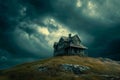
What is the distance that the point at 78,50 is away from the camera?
18562 cm

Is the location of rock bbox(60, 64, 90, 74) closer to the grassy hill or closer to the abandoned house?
the grassy hill

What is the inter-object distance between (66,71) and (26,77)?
851 inches

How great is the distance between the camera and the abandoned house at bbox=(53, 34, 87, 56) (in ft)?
599

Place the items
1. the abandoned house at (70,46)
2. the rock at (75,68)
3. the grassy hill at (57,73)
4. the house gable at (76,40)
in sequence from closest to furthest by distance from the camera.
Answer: the grassy hill at (57,73) → the rock at (75,68) → the abandoned house at (70,46) → the house gable at (76,40)

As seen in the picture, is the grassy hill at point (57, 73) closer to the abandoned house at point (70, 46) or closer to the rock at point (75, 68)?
the rock at point (75, 68)

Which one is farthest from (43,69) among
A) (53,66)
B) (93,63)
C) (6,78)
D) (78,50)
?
(78,50)

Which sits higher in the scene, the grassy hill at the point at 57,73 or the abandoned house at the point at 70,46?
the abandoned house at the point at 70,46

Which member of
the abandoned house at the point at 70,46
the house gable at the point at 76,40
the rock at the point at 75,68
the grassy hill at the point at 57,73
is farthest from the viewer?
the house gable at the point at 76,40

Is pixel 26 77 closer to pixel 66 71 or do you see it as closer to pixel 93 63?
pixel 66 71

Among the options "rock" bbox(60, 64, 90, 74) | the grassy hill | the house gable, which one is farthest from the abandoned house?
"rock" bbox(60, 64, 90, 74)

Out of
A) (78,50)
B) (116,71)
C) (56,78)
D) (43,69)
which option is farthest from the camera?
(78,50)

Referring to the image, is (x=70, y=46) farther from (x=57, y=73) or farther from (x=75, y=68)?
(x=57, y=73)

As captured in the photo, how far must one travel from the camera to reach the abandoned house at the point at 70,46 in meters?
182

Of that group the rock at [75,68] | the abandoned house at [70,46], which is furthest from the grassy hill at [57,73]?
the abandoned house at [70,46]
